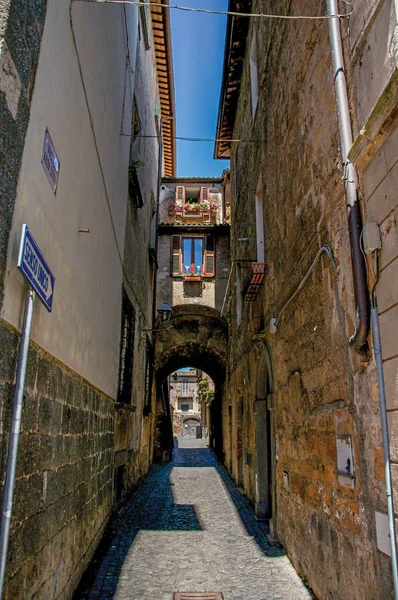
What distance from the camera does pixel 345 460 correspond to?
10.8ft

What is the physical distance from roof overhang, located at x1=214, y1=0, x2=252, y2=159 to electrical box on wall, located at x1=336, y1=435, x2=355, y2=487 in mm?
6899

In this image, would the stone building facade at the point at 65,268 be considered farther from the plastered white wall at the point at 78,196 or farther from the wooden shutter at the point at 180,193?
the wooden shutter at the point at 180,193

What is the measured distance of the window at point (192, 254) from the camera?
53.3ft

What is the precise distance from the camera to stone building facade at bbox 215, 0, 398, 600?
2744 millimetres

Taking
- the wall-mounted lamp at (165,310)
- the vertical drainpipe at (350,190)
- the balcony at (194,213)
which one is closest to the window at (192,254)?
the balcony at (194,213)

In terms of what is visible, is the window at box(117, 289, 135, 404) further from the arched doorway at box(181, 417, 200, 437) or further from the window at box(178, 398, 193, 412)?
the window at box(178, 398, 193, 412)

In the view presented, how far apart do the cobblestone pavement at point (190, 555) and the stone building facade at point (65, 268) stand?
418mm

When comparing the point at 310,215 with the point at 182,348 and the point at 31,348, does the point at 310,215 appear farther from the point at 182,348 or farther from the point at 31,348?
the point at 182,348

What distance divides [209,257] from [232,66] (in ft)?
22.5

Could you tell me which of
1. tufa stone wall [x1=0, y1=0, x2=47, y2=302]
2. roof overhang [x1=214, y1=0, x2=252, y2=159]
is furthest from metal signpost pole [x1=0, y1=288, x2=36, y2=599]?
roof overhang [x1=214, y1=0, x2=252, y2=159]

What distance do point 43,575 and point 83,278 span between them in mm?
2511

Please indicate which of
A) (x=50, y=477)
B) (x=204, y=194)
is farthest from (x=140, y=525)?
(x=204, y=194)

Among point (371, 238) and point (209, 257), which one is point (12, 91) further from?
point (209, 257)

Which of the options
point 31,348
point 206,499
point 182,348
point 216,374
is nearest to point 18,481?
point 31,348
